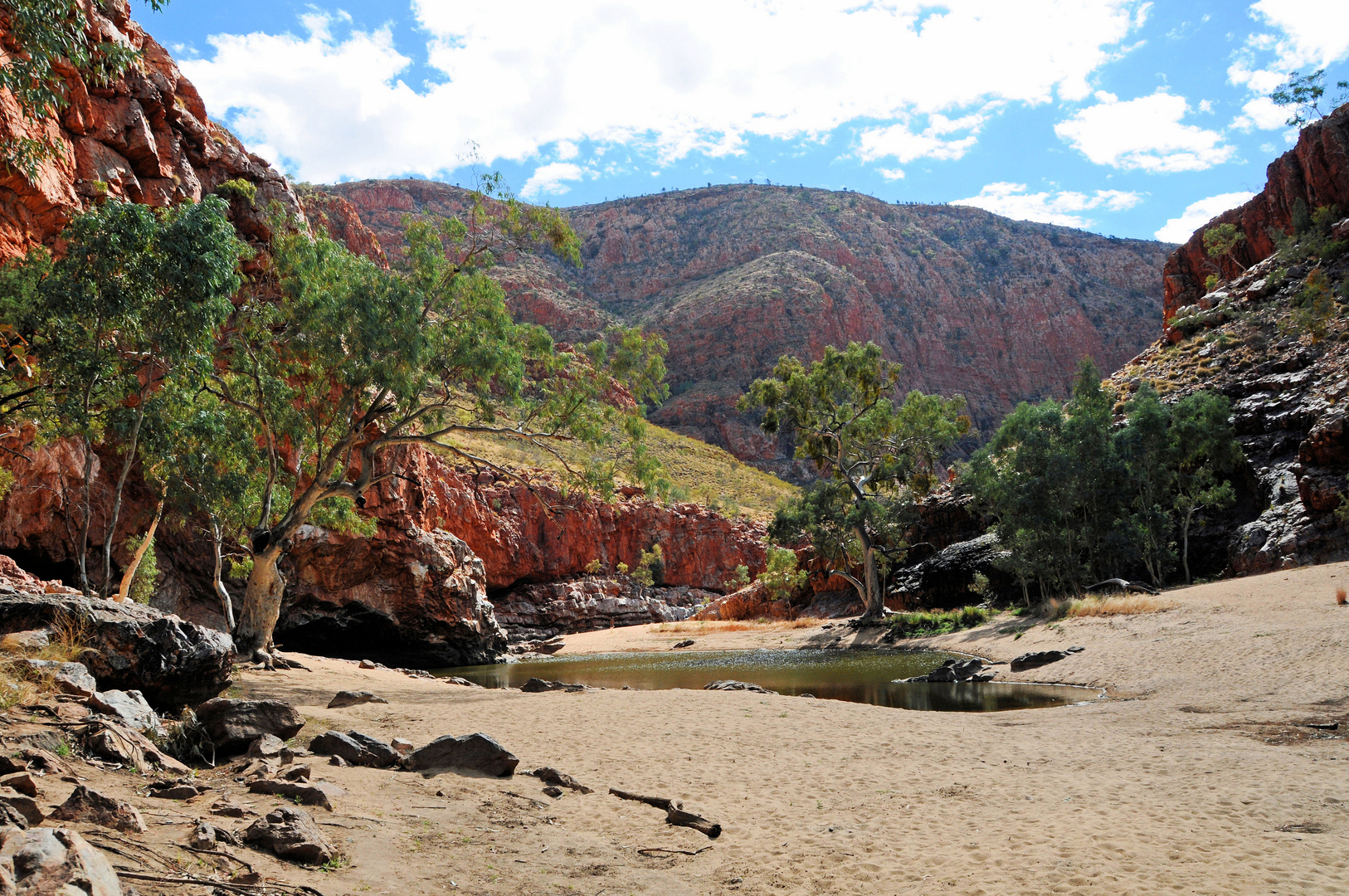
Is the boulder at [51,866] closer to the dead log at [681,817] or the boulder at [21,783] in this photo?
the boulder at [21,783]

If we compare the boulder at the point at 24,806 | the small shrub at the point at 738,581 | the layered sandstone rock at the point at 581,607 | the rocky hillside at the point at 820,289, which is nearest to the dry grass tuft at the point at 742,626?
the small shrub at the point at 738,581

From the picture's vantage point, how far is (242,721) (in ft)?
25.5

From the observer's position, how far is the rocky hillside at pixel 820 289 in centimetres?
12062

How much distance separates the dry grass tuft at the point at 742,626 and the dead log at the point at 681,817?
38459 mm

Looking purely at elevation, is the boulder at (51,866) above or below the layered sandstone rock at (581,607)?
above

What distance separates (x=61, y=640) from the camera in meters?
8.20

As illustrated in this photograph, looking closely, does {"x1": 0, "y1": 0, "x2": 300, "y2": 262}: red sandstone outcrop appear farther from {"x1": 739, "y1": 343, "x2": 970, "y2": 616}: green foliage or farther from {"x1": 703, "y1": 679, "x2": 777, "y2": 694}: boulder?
A: {"x1": 739, "y1": 343, "x2": 970, "y2": 616}: green foliage

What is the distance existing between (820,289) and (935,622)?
9982 cm

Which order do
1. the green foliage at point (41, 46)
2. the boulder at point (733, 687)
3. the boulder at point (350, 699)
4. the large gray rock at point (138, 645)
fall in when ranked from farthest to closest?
the boulder at point (733, 687) < the boulder at point (350, 699) < the large gray rock at point (138, 645) < the green foliage at point (41, 46)

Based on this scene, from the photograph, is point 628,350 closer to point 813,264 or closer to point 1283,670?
point 1283,670

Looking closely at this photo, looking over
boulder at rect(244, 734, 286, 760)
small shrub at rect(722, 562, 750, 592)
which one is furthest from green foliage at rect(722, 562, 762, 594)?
boulder at rect(244, 734, 286, 760)

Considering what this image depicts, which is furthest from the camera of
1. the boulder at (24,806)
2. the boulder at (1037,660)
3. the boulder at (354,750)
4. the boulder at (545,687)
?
the boulder at (1037,660)

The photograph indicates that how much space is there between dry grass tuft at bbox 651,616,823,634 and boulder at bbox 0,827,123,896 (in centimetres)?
4335

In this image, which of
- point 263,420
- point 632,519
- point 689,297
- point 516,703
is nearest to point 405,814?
point 516,703
